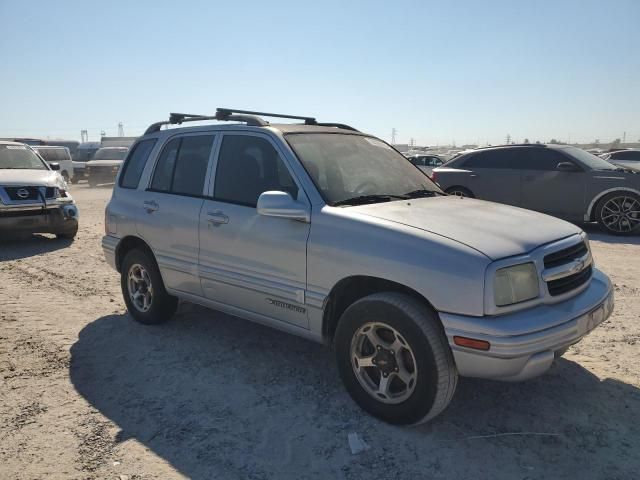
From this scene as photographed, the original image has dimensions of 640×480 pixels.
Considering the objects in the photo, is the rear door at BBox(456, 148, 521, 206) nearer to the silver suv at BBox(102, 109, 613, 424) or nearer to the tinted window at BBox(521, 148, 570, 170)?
the tinted window at BBox(521, 148, 570, 170)

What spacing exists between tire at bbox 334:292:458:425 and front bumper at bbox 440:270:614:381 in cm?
10

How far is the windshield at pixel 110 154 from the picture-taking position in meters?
25.8

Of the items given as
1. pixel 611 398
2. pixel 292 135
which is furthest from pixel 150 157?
pixel 611 398

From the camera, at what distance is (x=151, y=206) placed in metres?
4.70

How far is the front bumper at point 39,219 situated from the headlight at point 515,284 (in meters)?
8.37

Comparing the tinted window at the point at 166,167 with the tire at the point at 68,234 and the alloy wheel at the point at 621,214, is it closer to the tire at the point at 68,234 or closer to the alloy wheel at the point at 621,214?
the tire at the point at 68,234

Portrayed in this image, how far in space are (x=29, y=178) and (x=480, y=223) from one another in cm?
845

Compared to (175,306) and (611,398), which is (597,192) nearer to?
(611,398)

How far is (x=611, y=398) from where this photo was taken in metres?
3.45

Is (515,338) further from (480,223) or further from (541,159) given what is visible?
(541,159)

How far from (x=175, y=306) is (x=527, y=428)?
3.26 metres

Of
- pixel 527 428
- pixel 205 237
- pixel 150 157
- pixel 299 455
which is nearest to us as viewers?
pixel 299 455

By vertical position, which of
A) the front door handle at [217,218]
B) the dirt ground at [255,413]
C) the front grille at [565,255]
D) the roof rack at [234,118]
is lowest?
the dirt ground at [255,413]

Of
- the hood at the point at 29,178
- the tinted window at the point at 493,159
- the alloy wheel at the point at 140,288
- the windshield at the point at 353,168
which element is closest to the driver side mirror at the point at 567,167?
the tinted window at the point at 493,159
